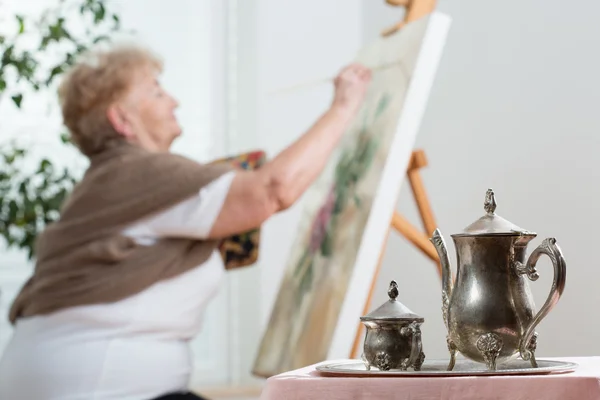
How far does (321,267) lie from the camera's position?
7.71 feet

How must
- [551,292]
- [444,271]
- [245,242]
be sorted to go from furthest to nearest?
[245,242]
[444,271]
[551,292]

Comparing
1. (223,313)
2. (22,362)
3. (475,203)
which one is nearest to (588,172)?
(475,203)

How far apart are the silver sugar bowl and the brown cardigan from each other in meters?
1.13

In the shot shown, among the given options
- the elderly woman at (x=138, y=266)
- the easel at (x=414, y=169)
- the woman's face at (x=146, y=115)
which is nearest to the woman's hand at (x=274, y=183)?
the elderly woman at (x=138, y=266)

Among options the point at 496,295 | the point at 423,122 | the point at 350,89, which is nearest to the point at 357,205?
the point at 350,89

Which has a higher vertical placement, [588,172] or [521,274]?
[588,172]

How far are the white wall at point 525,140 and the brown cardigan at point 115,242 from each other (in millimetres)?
799

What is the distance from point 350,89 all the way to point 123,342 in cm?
81

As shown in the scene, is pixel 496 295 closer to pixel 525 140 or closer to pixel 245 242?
pixel 525 140

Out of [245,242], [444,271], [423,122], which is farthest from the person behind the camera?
[423,122]

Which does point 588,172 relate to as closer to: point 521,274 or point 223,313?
point 521,274

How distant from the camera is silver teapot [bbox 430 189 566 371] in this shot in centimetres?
108

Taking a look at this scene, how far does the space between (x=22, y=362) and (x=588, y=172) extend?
139cm

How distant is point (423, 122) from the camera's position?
2963 mm
